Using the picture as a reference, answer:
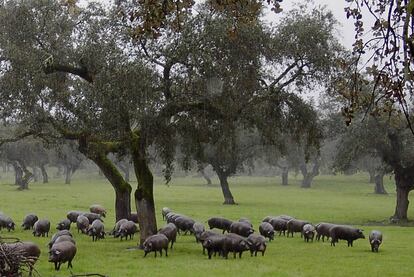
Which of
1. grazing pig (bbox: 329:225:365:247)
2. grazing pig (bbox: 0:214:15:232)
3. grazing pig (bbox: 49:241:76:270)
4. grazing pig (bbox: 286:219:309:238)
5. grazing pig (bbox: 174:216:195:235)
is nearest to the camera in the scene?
grazing pig (bbox: 49:241:76:270)

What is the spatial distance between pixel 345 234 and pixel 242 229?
414cm

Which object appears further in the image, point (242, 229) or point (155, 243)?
point (242, 229)

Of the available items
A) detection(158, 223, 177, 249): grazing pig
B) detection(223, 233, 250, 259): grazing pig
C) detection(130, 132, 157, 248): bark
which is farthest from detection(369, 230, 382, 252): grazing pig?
detection(130, 132, 157, 248): bark

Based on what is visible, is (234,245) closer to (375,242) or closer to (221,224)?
(375,242)

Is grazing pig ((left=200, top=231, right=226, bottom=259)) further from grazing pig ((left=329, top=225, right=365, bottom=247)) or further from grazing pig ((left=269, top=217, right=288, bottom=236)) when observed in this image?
grazing pig ((left=269, top=217, right=288, bottom=236))

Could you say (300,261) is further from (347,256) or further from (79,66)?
(79,66)

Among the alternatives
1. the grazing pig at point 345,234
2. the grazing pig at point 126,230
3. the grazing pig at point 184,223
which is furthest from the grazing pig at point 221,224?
the grazing pig at point 345,234

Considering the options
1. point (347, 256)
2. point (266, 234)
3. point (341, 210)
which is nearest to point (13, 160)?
point (341, 210)

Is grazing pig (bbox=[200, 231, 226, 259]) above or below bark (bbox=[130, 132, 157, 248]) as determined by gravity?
below

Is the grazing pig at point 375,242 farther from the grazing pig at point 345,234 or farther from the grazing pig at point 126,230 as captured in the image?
the grazing pig at point 126,230

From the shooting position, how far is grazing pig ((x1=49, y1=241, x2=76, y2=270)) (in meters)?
→ 16.0

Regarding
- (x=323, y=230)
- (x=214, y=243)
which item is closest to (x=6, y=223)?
(x=214, y=243)

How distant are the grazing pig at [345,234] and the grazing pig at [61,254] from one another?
11085mm

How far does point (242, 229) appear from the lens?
2283cm
